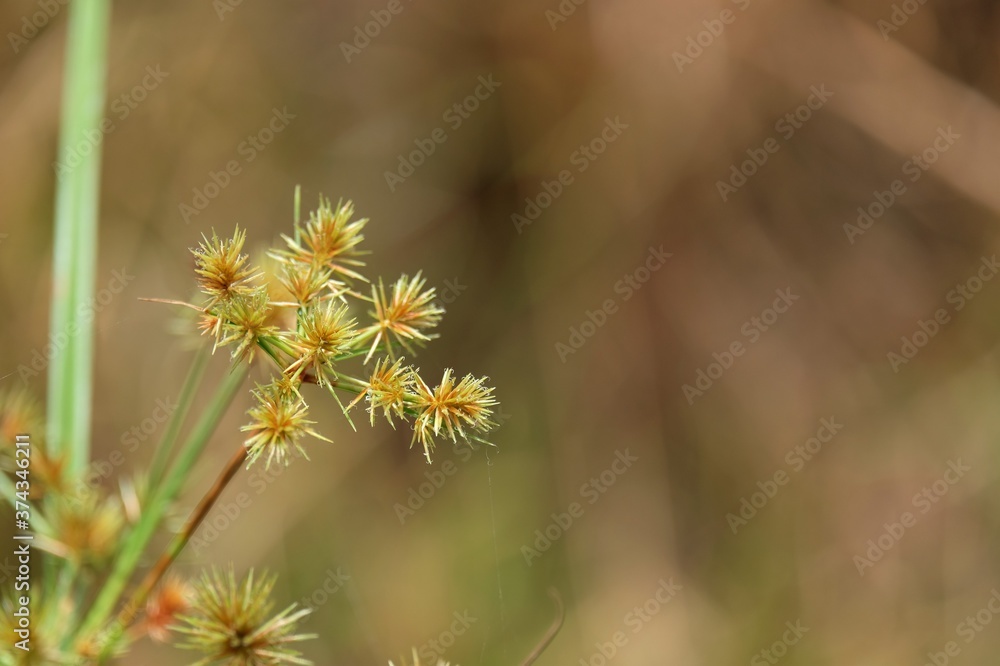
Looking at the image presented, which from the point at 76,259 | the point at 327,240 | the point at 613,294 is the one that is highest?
the point at 613,294

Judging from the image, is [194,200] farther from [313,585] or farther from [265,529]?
[313,585]

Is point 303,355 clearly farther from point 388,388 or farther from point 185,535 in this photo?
point 185,535

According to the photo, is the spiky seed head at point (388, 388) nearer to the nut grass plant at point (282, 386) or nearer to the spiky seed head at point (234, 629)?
the nut grass plant at point (282, 386)

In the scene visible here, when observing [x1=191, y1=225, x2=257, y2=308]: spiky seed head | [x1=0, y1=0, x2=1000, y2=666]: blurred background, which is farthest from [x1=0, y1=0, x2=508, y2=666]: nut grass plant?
[x1=0, y1=0, x2=1000, y2=666]: blurred background

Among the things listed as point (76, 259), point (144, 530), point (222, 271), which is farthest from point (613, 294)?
point (222, 271)

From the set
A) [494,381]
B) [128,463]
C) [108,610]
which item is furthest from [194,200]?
[108,610]

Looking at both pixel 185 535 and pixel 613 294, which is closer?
pixel 185 535
